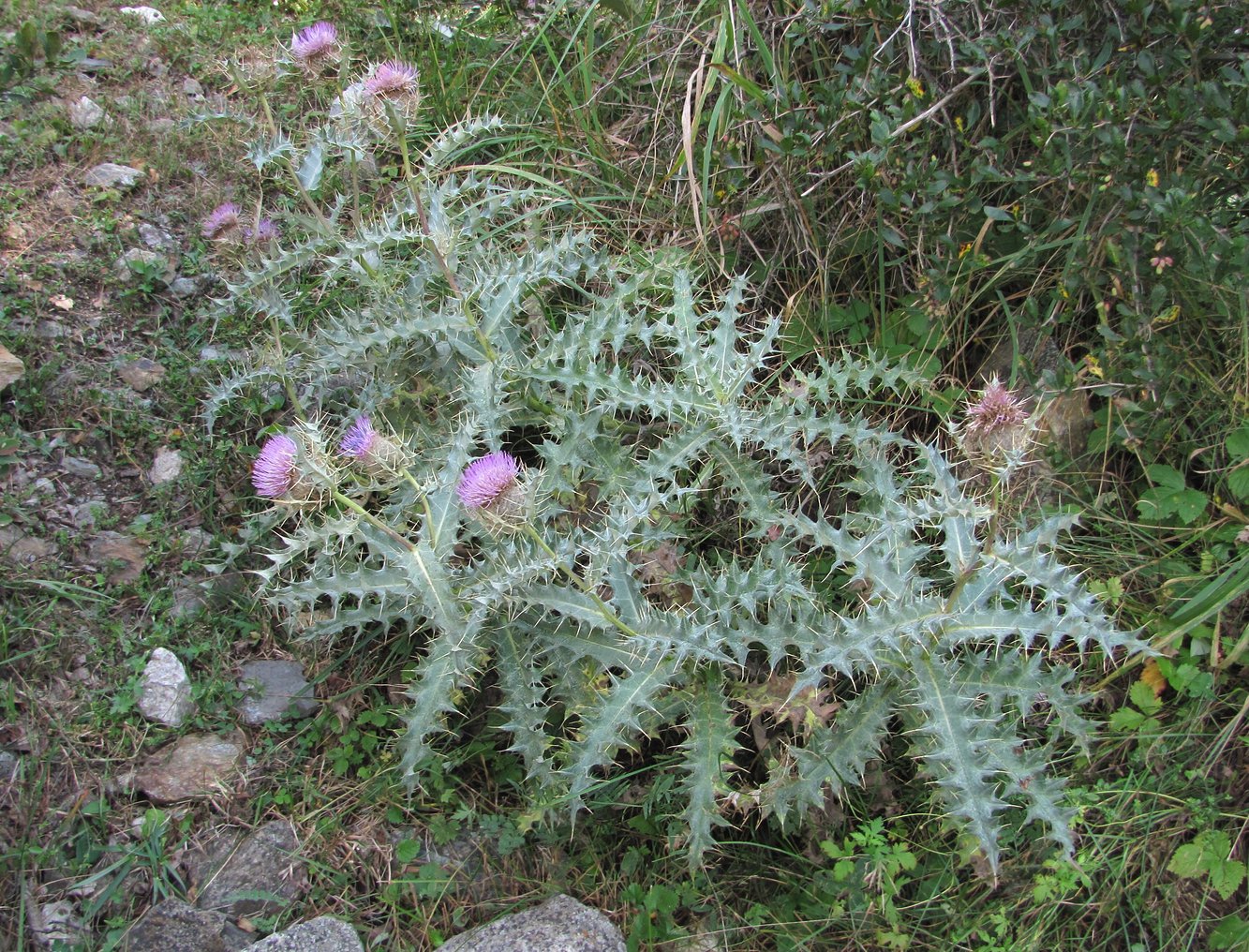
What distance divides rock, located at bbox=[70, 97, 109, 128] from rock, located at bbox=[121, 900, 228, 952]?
2.92 metres

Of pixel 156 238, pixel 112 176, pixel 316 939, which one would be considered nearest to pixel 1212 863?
pixel 316 939

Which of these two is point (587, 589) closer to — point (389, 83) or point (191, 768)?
point (191, 768)

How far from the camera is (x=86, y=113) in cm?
363

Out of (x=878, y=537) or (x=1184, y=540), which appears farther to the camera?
(x=1184, y=540)

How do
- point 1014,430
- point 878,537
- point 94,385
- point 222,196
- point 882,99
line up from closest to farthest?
point 1014,430 < point 878,537 < point 882,99 < point 94,385 < point 222,196

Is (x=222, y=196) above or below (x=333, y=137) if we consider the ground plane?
below

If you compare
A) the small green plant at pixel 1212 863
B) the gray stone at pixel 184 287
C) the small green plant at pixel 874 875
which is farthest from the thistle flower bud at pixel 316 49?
the small green plant at pixel 1212 863

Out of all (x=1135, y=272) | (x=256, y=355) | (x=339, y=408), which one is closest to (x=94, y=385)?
(x=256, y=355)

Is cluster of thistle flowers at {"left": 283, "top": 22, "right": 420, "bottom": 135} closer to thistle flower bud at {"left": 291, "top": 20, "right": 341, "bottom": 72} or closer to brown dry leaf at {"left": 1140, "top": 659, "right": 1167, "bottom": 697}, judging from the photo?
thistle flower bud at {"left": 291, "top": 20, "right": 341, "bottom": 72}

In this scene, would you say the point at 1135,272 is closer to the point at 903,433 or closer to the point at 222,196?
the point at 903,433

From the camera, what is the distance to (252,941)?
6.89ft

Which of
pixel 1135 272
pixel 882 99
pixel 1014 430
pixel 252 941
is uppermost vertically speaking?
pixel 882 99

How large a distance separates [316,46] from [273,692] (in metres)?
1.78

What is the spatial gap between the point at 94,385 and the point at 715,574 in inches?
78.6
